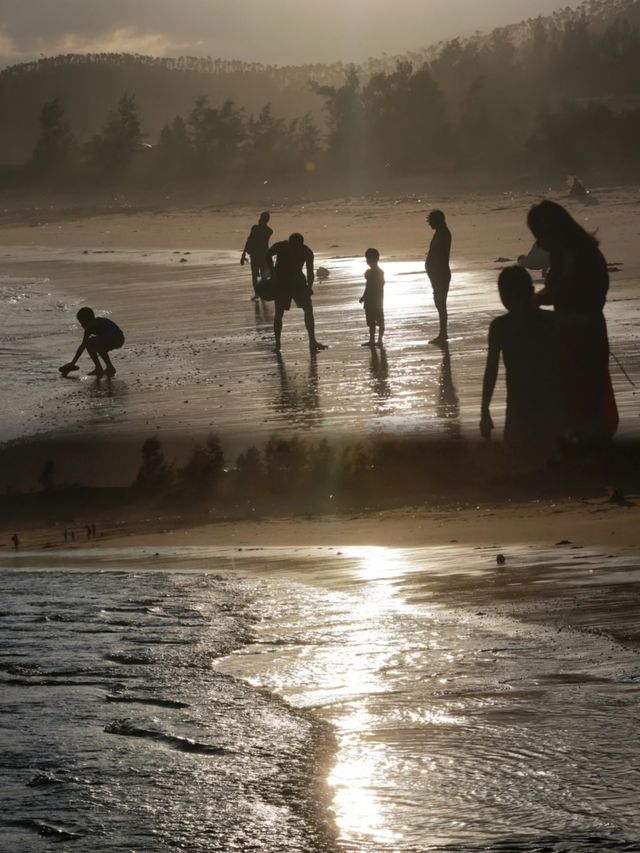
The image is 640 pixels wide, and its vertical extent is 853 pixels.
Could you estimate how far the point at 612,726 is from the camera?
4898 millimetres

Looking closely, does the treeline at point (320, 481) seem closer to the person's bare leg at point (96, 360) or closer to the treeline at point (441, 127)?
the person's bare leg at point (96, 360)

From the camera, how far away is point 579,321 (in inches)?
324

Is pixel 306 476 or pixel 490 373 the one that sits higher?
pixel 490 373

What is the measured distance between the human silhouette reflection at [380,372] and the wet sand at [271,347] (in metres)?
0.02

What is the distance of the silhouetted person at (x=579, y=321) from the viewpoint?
821 centimetres

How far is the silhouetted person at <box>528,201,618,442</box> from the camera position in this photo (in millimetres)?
8211

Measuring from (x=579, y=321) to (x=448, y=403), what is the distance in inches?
194

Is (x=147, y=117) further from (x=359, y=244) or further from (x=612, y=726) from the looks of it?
(x=612, y=726)

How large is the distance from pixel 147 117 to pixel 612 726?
172674 mm

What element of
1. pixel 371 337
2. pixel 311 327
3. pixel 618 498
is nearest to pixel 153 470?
pixel 618 498

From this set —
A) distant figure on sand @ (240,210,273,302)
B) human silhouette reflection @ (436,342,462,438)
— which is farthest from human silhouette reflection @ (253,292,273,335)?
human silhouette reflection @ (436,342,462,438)

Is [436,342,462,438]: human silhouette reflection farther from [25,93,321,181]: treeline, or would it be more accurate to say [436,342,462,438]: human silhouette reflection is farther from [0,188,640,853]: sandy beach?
[25,93,321,181]: treeline

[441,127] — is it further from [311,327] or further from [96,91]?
[96,91]

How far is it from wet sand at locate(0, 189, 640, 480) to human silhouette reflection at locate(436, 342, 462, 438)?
2cm
